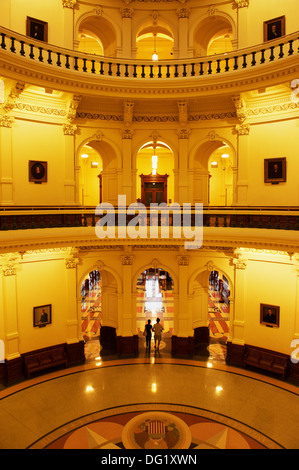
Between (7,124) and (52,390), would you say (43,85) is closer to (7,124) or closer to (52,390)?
(7,124)

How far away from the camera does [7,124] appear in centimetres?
1066

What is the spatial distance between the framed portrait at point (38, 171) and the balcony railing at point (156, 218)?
0.99 m

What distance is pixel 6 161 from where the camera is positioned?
10.8 metres

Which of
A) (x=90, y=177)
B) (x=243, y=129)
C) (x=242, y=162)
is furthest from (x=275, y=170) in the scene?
(x=90, y=177)

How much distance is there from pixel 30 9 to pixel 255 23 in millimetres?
7304

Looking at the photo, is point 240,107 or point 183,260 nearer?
point 240,107

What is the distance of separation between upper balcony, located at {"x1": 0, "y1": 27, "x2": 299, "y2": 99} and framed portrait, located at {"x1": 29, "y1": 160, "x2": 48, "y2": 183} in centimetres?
243

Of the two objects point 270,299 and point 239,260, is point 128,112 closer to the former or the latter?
point 239,260

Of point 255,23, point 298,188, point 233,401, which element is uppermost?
point 255,23

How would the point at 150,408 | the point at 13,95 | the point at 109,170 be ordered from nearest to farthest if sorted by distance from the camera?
the point at 150,408, the point at 13,95, the point at 109,170

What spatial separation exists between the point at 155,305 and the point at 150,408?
30.9 ft

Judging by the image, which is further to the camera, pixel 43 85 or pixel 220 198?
pixel 220 198
